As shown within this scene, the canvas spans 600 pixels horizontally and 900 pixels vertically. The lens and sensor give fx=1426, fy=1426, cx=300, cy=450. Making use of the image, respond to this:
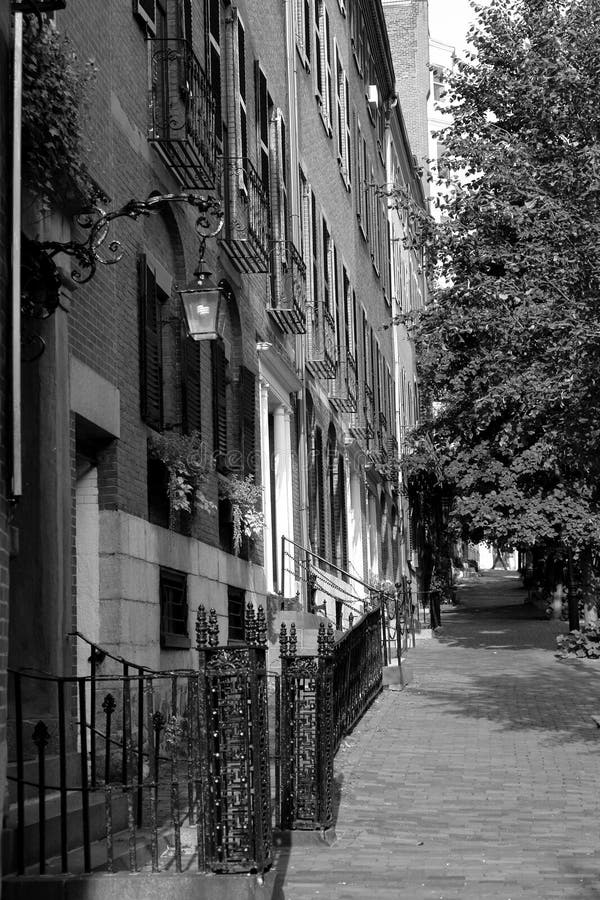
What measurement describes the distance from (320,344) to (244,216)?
6.44 metres

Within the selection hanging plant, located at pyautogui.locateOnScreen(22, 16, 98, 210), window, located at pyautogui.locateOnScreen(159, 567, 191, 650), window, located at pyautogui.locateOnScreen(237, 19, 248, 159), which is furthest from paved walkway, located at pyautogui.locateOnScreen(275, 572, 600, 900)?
window, located at pyautogui.locateOnScreen(237, 19, 248, 159)

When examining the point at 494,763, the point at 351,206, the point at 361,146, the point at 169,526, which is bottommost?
the point at 494,763

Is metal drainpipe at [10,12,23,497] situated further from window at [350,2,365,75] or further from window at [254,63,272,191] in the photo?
window at [350,2,365,75]

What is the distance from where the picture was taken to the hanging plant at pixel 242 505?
1457 centimetres

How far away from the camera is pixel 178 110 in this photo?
12500mm

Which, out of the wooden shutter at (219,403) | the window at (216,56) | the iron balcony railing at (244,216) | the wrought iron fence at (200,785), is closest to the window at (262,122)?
the iron balcony railing at (244,216)

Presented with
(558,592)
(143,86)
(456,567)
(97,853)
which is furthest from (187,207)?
(456,567)

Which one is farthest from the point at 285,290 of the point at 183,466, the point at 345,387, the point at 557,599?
the point at 557,599

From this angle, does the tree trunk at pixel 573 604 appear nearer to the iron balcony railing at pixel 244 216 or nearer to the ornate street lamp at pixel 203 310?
the iron balcony railing at pixel 244 216

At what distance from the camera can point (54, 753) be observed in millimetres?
7984

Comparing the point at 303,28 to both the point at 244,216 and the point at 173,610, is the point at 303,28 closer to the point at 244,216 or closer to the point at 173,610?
the point at 244,216

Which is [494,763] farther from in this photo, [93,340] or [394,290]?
[394,290]

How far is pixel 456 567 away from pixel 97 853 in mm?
58550

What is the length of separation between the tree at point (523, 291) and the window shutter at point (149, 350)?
10.7ft
